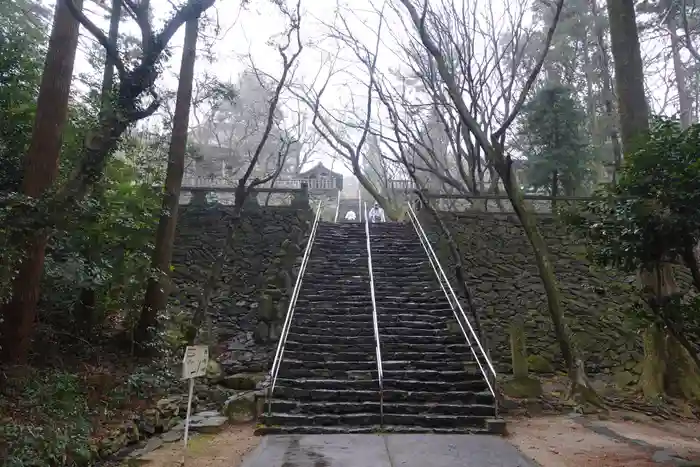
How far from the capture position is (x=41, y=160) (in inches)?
267

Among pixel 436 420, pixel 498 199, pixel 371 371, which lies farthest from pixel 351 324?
pixel 498 199

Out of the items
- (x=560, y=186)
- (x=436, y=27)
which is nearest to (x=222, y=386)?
(x=436, y=27)

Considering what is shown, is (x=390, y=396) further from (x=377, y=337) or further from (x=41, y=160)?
(x=41, y=160)

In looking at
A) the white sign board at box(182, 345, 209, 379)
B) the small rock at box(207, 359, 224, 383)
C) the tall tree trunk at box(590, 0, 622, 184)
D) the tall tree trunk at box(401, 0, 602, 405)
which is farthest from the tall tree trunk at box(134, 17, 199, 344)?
the tall tree trunk at box(590, 0, 622, 184)

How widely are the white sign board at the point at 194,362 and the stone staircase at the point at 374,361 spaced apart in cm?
156

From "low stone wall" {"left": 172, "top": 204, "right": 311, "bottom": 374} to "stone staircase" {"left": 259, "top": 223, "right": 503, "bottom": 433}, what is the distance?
0.67m

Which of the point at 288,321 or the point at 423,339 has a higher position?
the point at 288,321

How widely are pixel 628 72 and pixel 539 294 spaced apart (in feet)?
19.6

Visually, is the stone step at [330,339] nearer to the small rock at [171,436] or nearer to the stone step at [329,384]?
the stone step at [329,384]

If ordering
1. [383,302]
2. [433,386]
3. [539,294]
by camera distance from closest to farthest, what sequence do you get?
[433,386] → [383,302] → [539,294]

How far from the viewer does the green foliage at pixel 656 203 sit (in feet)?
16.3

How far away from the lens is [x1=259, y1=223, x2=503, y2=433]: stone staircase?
22.7 ft

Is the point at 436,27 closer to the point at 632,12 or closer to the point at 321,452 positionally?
the point at 632,12

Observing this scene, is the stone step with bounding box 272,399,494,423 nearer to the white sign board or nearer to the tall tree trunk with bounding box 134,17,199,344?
the white sign board
